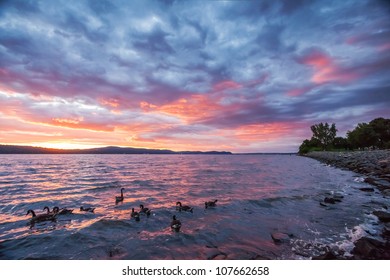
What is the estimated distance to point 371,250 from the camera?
6.62 m

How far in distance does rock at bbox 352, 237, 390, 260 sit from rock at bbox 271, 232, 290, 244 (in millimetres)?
2206

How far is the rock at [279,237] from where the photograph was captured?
8.45 meters

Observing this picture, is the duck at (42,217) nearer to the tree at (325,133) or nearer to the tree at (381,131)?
the tree at (381,131)

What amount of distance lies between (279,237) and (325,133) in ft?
458

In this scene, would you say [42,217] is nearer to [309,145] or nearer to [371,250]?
[371,250]

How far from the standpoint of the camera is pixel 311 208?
44.1ft

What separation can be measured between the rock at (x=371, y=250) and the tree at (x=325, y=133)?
139 m

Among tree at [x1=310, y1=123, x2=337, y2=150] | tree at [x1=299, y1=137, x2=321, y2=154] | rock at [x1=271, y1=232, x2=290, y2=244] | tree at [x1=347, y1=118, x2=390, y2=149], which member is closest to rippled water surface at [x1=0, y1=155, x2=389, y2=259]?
rock at [x1=271, y1=232, x2=290, y2=244]

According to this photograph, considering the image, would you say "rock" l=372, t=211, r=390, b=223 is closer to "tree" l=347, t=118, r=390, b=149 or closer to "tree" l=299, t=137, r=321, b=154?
"tree" l=347, t=118, r=390, b=149

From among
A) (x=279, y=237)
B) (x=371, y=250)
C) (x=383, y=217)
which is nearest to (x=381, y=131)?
(x=383, y=217)

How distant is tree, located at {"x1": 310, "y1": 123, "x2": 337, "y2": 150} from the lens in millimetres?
126787

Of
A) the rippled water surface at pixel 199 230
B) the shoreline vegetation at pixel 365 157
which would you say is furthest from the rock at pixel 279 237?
the shoreline vegetation at pixel 365 157
